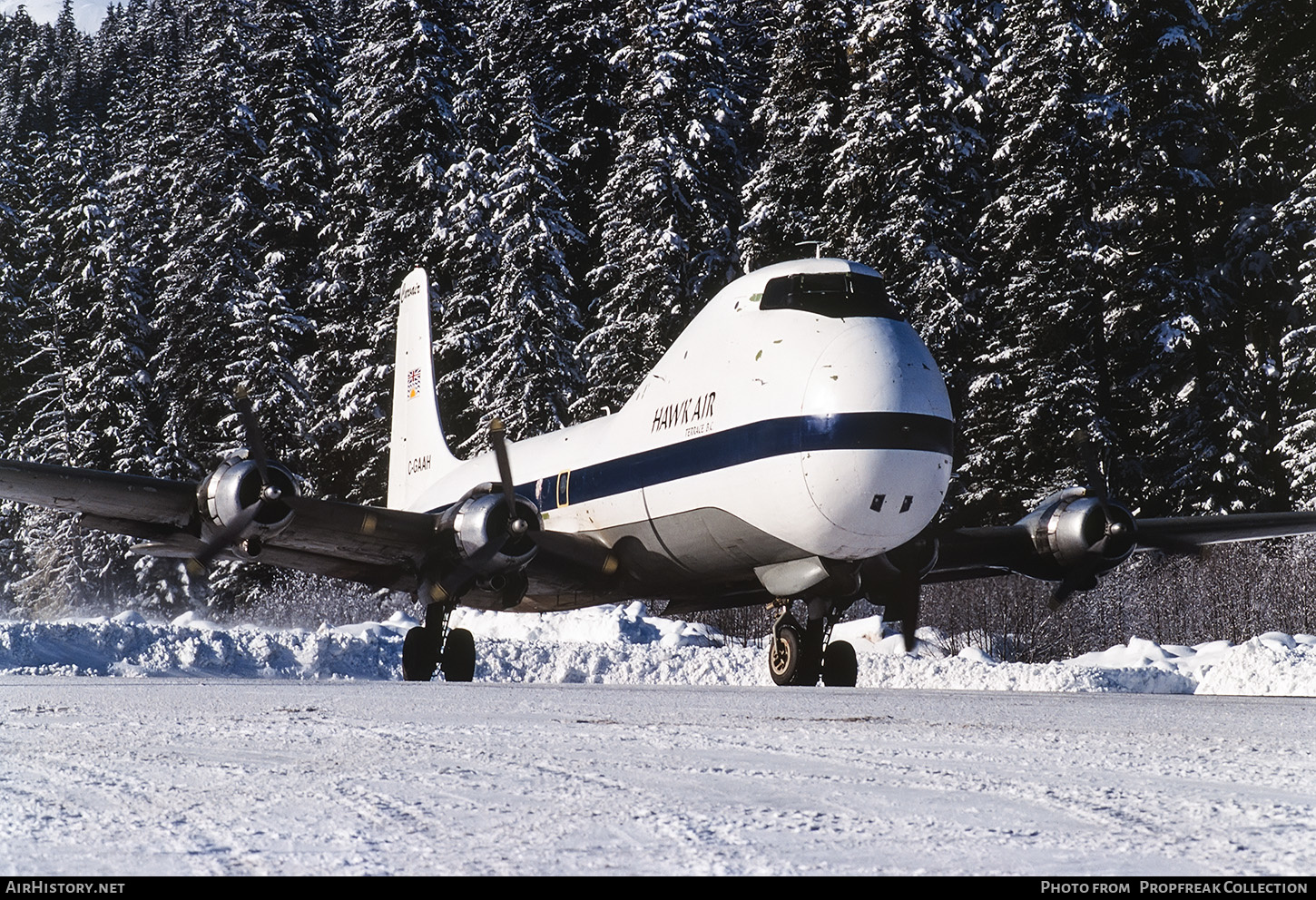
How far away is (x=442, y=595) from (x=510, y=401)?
68.8 ft

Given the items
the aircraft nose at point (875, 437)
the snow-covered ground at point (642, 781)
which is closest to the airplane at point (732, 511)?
the aircraft nose at point (875, 437)

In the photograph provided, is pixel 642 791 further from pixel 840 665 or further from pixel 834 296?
pixel 840 665

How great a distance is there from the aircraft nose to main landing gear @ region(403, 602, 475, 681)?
6.35 meters

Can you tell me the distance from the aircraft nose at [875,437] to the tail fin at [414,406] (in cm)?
1180

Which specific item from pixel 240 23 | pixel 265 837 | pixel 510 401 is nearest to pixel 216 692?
pixel 265 837

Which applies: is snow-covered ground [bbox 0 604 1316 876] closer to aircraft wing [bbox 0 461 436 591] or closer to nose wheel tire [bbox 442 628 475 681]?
aircraft wing [bbox 0 461 436 591]

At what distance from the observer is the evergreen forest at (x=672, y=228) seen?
3108cm

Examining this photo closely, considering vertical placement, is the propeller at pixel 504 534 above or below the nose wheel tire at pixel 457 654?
above

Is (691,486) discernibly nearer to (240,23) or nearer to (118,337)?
(118,337)

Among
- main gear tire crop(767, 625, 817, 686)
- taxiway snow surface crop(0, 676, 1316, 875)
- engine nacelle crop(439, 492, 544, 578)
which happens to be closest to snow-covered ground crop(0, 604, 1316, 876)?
taxiway snow surface crop(0, 676, 1316, 875)

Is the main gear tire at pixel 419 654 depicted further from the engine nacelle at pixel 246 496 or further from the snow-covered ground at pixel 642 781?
the snow-covered ground at pixel 642 781

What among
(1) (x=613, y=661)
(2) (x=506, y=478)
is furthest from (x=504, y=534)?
(1) (x=613, y=661)

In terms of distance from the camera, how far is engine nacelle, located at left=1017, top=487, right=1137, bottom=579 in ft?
51.1

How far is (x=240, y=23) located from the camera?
47.8m
